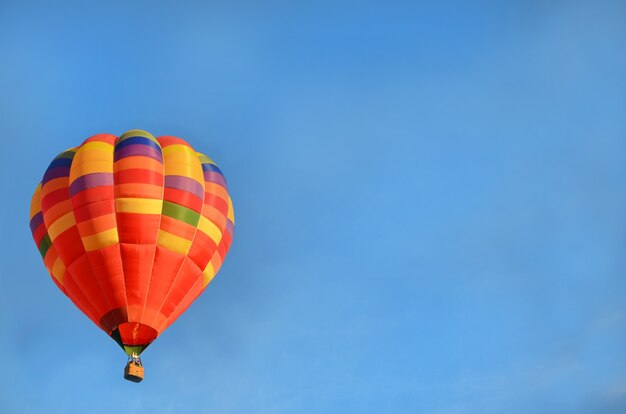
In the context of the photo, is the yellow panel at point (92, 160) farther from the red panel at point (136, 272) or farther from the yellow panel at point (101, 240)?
the red panel at point (136, 272)

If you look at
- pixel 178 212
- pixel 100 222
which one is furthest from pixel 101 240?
pixel 178 212

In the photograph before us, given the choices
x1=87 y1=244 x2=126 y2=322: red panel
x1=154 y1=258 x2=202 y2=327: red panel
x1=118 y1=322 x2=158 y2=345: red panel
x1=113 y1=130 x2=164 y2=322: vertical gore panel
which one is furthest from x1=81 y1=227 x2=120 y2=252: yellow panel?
x1=118 y1=322 x2=158 y2=345: red panel

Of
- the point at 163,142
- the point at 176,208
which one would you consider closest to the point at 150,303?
the point at 176,208

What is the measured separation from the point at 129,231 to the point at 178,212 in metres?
1.56

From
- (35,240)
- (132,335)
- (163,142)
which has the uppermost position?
(163,142)

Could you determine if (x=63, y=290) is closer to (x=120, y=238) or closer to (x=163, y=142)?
(x=120, y=238)

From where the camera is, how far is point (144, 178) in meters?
29.2

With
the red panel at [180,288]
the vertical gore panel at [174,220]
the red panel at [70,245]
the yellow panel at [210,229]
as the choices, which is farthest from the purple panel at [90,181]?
the red panel at [180,288]

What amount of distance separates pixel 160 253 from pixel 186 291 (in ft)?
4.86

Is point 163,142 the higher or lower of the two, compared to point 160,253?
higher

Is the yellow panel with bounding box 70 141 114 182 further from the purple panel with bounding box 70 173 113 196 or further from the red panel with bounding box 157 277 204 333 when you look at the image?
the red panel with bounding box 157 277 204 333

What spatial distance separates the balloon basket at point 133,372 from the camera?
90.8 ft

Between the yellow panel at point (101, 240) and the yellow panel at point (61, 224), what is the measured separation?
2.93 feet

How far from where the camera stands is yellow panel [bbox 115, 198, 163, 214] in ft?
94.4
